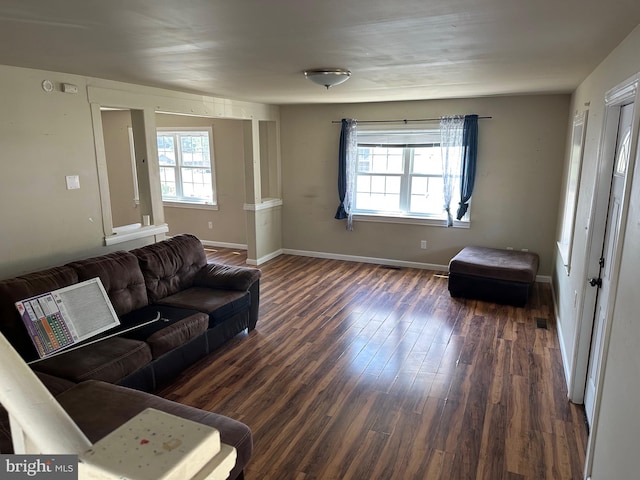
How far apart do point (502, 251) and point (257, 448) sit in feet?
13.7

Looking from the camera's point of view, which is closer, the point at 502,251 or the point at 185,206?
the point at 502,251

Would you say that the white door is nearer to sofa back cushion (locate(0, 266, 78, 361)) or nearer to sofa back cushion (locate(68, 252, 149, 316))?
sofa back cushion (locate(68, 252, 149, 316))

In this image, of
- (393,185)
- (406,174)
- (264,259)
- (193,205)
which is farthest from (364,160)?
(193,205)

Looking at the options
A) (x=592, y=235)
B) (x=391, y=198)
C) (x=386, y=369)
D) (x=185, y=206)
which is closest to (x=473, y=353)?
(x=386, y=369)

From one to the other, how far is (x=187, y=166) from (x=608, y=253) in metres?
6.57

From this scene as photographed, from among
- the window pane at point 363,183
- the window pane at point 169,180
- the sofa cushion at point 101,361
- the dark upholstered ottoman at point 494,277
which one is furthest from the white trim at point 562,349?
the window pane at point 169,180

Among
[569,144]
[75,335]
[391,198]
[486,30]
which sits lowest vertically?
[75,335]

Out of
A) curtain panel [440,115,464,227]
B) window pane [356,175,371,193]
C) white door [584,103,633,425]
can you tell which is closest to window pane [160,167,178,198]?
window pane [356,175,371,193]

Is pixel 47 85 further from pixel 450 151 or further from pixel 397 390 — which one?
pixel 450 151

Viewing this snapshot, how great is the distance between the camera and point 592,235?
2791 millimetres

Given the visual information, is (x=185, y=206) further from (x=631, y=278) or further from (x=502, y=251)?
(x=631, y=278)

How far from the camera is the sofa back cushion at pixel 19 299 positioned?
2.70 metres

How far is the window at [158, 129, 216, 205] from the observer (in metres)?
7.32

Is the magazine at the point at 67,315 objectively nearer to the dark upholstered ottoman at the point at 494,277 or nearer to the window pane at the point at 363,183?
the dark upholstered ottoman at the point at 494,277
